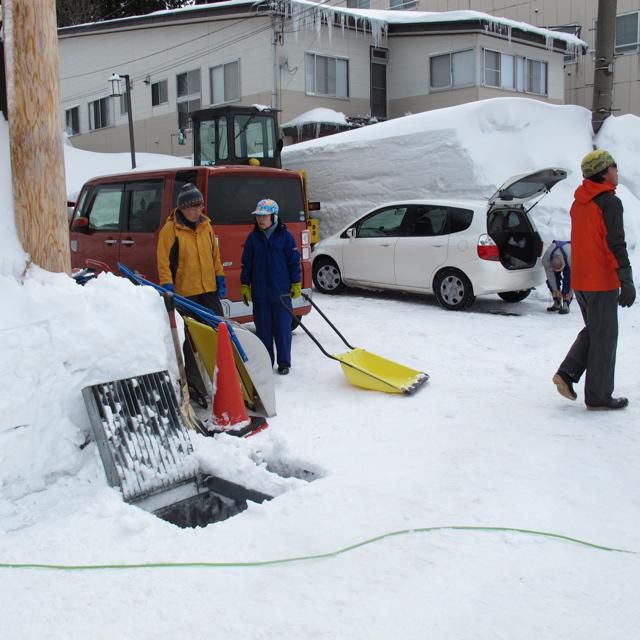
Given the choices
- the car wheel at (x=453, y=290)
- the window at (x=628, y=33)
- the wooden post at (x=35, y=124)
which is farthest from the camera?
the window at (x=628, y=33)

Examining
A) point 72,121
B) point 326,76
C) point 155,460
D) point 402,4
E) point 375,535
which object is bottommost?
point 375,535

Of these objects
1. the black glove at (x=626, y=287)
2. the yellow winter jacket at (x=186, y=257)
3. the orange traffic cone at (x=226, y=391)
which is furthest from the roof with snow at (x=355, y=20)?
the black glove at (x=626, y=287)

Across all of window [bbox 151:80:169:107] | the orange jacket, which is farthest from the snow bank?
window [bbox 151:80:169:107]

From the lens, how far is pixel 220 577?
3.21 metres

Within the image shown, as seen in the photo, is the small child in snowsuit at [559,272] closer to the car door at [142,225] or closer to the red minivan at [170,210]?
the red minivan at [170,210]

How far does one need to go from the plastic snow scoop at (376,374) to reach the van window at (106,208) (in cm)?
317

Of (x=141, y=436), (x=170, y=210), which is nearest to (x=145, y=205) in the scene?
(x=170, y=210)

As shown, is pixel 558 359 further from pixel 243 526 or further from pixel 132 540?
pixel 132 540

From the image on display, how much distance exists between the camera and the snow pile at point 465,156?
12891 mm

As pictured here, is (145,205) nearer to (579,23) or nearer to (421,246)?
(421,246)

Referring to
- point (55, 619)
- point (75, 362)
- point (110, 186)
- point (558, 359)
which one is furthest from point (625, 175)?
point (55, 619)

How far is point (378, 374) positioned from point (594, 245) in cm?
210

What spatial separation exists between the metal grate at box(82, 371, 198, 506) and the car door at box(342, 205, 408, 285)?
685 centimetres

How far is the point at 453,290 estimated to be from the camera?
10406 millimetres
